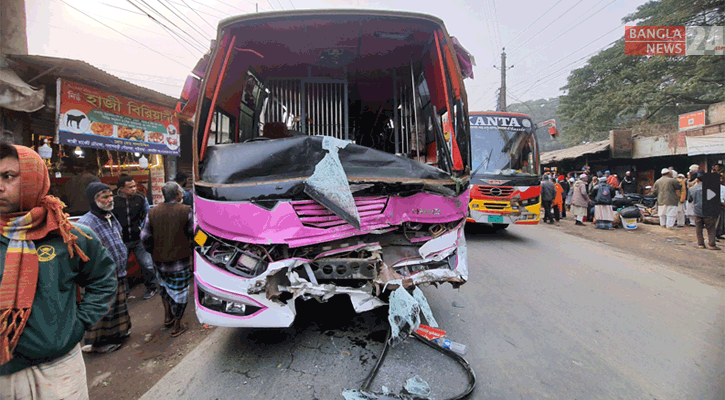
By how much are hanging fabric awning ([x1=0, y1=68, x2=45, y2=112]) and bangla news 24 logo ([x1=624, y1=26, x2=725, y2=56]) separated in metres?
20.5

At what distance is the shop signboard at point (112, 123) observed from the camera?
5.56 meters

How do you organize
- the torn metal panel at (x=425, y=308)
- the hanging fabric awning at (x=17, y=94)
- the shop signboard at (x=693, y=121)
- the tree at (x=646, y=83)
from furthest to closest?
the tree at (x=646, y=83) < the shop signboard at (x=693, y=121) < the hanging fabric awning at (x=17, y=94) < the torn metal panel at (x=425, y=308)

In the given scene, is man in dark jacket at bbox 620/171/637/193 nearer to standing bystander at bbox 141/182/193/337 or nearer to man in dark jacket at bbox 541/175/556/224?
man in dark jacket at bbox 541/175/556/224

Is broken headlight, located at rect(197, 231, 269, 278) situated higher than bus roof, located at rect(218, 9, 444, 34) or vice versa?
bus roof, located at rect(218, 9, 444, 34)

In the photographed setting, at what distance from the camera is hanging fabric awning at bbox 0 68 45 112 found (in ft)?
15.3

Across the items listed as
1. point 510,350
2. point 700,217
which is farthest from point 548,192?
point 510,350

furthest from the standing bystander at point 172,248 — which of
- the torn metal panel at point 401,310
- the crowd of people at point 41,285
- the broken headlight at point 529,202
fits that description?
the broken headlight at point 529,202

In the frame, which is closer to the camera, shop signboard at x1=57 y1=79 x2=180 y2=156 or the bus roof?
the bus roof

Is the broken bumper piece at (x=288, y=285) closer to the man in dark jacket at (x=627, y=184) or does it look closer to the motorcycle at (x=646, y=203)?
the motorcycle at (x=646, y=203)

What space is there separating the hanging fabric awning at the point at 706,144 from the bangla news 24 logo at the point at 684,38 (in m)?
6.12

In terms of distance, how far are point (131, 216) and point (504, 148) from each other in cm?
705

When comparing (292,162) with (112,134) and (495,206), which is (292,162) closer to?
(495,206)

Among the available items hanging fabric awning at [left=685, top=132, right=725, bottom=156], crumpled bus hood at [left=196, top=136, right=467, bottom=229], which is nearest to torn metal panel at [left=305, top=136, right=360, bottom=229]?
crumpled bus hood at [left=196, top=136, right=467, bottom=229]

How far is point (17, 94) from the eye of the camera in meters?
4.78
